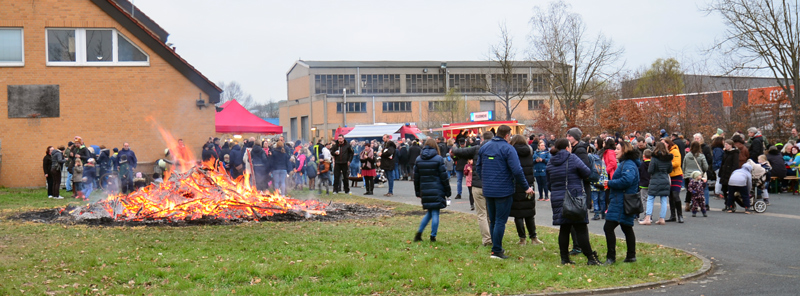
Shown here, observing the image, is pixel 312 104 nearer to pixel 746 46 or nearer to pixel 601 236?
pixel 746 46

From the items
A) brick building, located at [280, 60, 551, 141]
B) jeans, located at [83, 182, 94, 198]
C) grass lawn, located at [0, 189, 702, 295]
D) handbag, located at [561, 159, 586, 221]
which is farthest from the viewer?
brick building, located at [280, 60, 551, 141]

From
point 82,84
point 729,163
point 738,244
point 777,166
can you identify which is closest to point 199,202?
point 738,244

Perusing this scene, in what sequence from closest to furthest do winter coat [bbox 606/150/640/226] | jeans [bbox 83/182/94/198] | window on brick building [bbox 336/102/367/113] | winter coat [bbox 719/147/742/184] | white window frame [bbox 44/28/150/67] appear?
winter coat [bbox 606/150/640/226] < winter coat [bbox 719/147/742/184] < jeans [bbox 83/182/94/198] < white window frame [bbox 44/28/150/67] < window on brick building [bbox 336/102/367/113]

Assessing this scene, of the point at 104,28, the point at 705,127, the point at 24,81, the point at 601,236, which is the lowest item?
the point at 601,236

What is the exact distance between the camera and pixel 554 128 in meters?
39.0

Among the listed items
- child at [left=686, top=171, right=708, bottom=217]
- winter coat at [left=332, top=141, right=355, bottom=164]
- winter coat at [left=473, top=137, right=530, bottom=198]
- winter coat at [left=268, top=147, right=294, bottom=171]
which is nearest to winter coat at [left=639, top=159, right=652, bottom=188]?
child at [left=686, top=171, right=708, bottom=217]

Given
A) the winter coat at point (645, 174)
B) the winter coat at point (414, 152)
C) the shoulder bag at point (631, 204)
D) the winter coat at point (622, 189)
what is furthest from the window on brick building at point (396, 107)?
the shoulder bag at point (631, 204)

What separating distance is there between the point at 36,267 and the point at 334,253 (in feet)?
12.8

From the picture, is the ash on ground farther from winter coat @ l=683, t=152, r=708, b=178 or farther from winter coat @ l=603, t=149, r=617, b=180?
winter coat @ l=683, t=152, r=708, b=178

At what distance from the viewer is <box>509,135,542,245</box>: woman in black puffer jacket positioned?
420 inches

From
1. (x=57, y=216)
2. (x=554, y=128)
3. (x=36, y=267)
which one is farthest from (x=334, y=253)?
(x=554, y=128)

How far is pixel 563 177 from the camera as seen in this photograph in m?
9.52

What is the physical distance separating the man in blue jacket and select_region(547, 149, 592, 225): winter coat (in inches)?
15.4

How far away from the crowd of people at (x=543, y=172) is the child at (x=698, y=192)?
0.02 m
